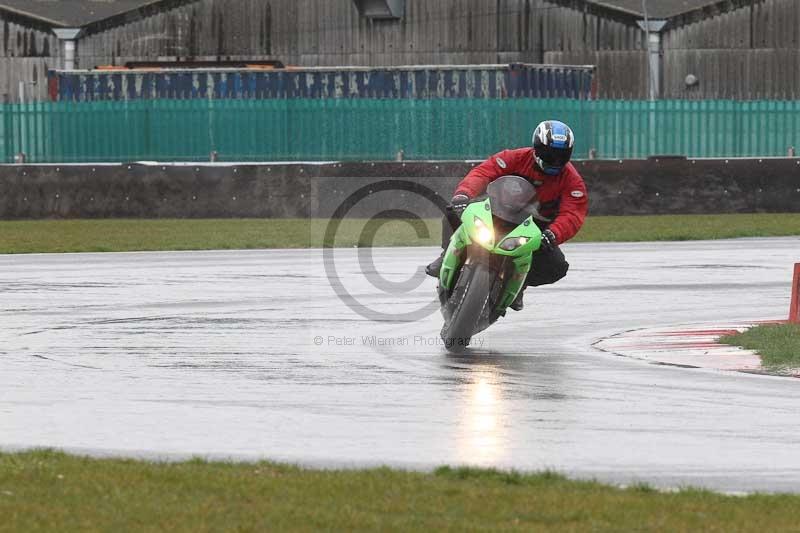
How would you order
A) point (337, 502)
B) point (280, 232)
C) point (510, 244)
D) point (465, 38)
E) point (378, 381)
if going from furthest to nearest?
point (465, 38) < point (280, 232) < point (510, 244) < point (378, 381) < point (337, 502)

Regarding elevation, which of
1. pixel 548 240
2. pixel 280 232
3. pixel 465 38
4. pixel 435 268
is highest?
pixel 465 38

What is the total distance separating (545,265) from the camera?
1388 cm

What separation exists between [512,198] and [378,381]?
7.50ft

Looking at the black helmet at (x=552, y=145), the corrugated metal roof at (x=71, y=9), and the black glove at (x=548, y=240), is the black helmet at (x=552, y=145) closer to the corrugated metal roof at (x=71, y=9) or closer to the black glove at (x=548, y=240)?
the black glove at (x=548, y=240)

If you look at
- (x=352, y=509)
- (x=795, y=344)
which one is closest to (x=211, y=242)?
(x=795, y=344)

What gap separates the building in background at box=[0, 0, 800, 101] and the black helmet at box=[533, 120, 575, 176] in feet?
101

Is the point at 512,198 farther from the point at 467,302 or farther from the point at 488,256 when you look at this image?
the point at 467,302

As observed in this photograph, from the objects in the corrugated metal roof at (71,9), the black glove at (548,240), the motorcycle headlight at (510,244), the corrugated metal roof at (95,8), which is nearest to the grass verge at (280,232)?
the black glove at (548,240)

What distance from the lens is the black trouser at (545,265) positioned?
541 inches

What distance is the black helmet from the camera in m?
13.7

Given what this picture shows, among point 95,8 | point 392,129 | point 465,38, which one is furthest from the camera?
point 95,8

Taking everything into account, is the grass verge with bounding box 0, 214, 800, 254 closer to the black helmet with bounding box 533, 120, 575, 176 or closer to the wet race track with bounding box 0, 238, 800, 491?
the wet race track with bounding box 0, 238, 800, 491

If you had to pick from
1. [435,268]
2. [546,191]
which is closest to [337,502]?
[435,268]

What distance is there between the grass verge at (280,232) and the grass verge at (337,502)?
55.9ft
